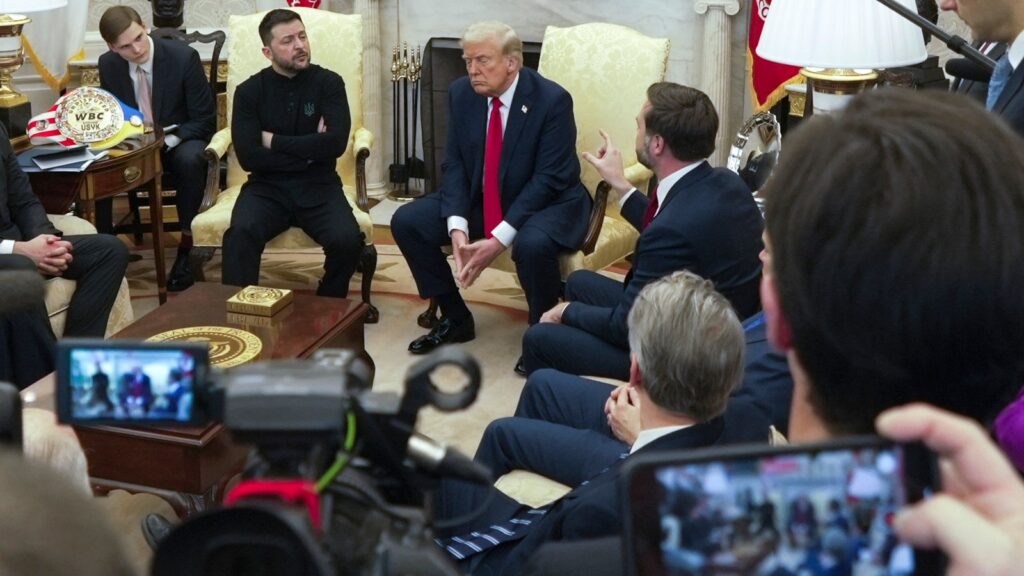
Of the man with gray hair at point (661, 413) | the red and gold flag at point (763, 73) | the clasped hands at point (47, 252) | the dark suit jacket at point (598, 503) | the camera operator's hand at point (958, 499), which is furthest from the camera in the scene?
the red and gold flag at point (763, 73)

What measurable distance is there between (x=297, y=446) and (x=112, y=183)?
4.00m

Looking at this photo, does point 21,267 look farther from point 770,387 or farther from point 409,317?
point 770,387

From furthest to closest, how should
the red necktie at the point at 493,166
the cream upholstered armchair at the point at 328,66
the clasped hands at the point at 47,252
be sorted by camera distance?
the cream upholstered armchair at the point at 328,66, the red necktie at the point at 493,166, the clasped hands at the point at 47,252

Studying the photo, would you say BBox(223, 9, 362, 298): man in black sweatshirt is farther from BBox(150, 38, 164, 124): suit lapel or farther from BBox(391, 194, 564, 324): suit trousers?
BBox(150, 38, 164, 124): suit lapel

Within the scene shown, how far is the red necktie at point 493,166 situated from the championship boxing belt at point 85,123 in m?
1.34

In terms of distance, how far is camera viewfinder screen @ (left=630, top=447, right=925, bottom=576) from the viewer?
0.69 metres

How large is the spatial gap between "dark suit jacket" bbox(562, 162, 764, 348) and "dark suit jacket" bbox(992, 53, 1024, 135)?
1.04m

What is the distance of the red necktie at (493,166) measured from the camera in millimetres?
4449

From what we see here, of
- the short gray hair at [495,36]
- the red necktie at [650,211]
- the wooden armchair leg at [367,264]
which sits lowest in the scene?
the wooden armchair leg at [367,264]

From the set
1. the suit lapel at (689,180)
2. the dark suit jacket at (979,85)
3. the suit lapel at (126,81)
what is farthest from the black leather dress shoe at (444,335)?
the dark suit jacket at (979,85)

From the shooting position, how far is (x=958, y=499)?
706mm

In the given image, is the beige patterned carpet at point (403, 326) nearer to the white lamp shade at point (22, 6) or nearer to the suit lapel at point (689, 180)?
the suit lapel at point (689, 180)

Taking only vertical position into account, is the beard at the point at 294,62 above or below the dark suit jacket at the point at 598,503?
above

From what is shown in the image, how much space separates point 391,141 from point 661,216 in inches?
126
